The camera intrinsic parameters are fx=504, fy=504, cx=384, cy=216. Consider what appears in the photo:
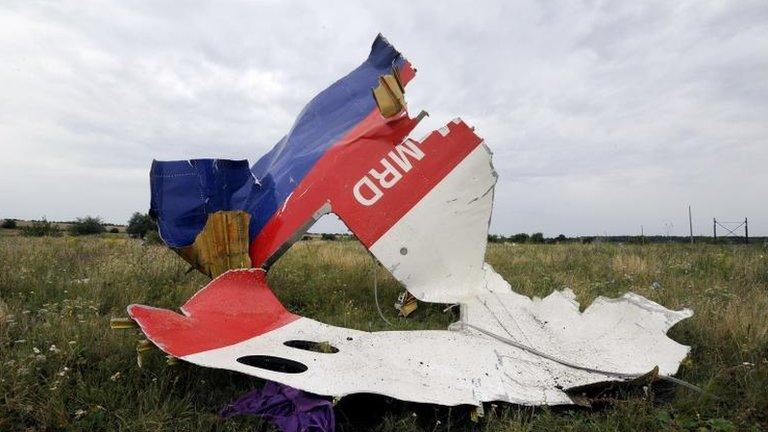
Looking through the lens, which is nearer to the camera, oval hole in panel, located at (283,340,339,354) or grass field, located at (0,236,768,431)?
grass field, located at (0,236,768,431)

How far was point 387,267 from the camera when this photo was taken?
3.99m

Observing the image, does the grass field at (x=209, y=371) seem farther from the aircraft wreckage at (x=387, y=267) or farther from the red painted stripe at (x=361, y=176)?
the red painted stripe at (x=361, y=176)

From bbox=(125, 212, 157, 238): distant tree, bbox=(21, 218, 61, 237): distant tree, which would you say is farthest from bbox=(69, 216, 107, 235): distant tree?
bbox=(21, 218, 61, 237): distant tree

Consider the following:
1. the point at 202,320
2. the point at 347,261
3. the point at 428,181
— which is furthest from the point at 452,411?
the point at 347,261

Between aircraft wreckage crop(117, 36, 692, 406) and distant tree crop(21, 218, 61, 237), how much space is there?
506 inches

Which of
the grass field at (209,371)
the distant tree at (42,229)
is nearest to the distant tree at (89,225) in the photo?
the distant tree at (42,229)

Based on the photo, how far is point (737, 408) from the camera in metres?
2.43

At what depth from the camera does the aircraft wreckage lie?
2643 millimetres

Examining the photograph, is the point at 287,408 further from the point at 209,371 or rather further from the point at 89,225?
the point at 89,225

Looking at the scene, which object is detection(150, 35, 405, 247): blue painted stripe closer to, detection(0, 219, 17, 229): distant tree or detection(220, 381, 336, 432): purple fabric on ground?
detection(220, 381, 336, 432): purple fabric on ground

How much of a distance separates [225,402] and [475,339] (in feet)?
5.04

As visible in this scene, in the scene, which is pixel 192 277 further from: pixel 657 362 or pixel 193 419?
pixel 657 362

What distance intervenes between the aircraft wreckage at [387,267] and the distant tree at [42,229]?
1285 centimetres

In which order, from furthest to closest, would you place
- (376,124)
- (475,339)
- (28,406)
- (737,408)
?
(376,124) → (475,339) → (737,408) → (28,406)
